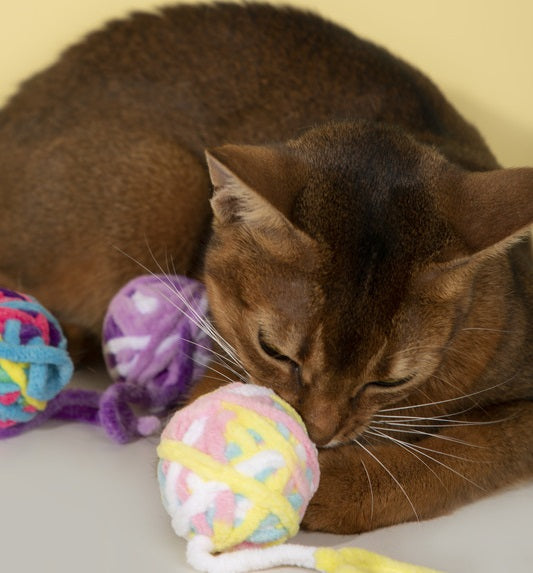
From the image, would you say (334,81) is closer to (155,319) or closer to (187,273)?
(187,273)

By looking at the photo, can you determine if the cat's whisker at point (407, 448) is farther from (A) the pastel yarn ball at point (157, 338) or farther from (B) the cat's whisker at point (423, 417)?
(A) the pastel yarn ball at point (157, 338)

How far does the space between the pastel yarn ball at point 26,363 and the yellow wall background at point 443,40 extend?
4.45 feet

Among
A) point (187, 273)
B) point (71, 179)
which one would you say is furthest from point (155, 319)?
point (71, 179)

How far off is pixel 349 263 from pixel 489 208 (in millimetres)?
278

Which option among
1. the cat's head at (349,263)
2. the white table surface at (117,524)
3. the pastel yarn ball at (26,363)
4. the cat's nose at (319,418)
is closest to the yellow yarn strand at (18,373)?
the pastel yarn ball at (26,363)

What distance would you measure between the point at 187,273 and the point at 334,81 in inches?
24.7

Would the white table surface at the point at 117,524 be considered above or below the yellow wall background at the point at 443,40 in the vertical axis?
below

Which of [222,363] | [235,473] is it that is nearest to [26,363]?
[222,363]

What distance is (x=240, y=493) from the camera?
1.41 m

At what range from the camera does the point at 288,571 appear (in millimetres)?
1468

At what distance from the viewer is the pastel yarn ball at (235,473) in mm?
1410

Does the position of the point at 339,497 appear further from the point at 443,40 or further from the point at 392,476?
the point at 443,40

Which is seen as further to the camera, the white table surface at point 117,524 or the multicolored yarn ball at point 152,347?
the multicolored yarn ball at point 152,347

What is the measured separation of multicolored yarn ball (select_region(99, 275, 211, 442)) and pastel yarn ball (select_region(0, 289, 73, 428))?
0.46 feet
